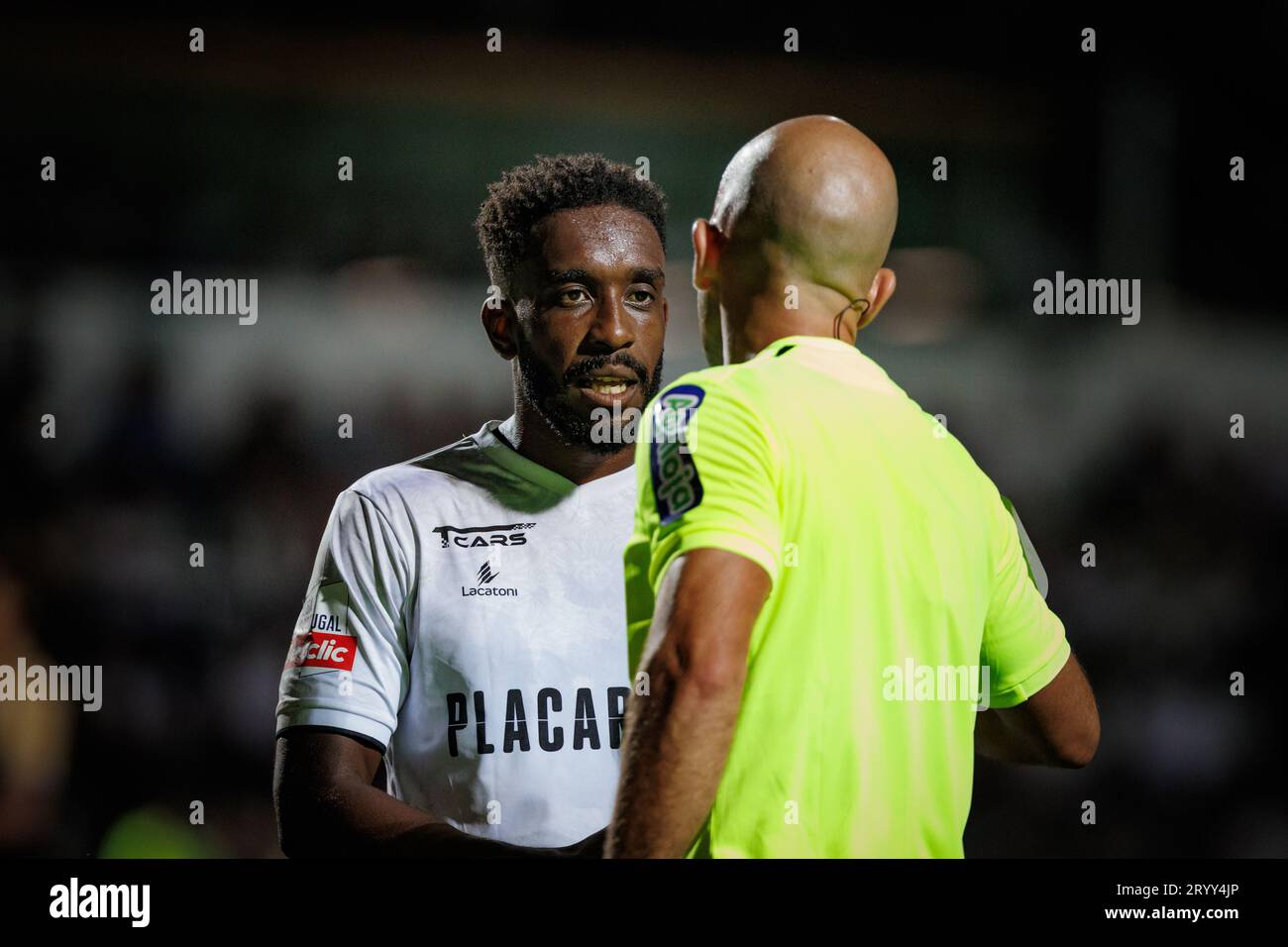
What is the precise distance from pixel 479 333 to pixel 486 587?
222 centimetres

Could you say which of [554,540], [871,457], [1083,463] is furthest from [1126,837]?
[871,457]

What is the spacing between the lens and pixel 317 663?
2379mm

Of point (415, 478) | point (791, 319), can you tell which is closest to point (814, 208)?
point (791, 319)

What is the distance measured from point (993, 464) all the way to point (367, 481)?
2556 millimetres

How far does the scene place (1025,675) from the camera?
7.00 feet

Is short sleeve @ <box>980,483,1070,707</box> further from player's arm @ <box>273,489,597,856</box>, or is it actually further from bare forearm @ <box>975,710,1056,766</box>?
player's arm @ <box>273,489,597,856</box>

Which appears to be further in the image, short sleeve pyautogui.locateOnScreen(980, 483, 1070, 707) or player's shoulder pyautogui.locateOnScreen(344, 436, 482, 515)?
player's shoulder pyautogui.locateOnScreen(344, 436, 482, 515)

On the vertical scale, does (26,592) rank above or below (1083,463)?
below

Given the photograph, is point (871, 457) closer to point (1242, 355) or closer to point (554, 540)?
point (554, 540)

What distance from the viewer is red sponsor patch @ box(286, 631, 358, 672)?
237cm

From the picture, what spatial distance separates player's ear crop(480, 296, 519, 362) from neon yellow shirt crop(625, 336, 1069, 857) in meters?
0.93
